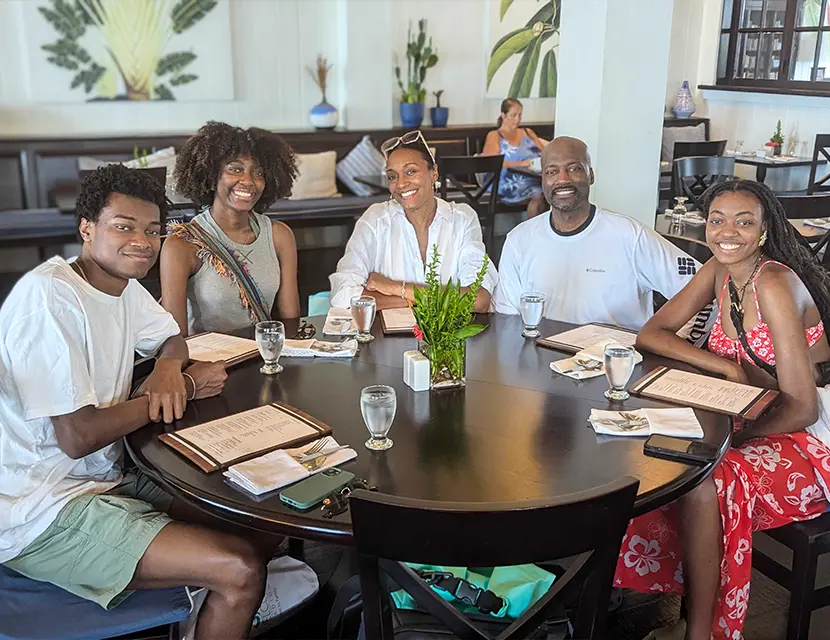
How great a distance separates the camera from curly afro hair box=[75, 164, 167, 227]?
1858 mm

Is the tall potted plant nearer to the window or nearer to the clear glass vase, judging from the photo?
the window

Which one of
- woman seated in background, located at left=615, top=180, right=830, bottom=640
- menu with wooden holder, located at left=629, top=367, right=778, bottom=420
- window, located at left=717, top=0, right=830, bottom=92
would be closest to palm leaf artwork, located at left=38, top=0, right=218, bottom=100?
window, located at left=717, top=0, right=830, bottom=92

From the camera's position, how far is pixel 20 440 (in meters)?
1.74

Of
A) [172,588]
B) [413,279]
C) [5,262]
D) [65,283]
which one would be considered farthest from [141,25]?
[172,588]

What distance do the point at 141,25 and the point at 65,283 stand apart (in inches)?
190

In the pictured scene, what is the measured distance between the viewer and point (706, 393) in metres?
1.95

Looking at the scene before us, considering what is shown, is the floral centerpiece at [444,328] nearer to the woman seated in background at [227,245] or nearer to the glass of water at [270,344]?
the glass of water at [270,344]

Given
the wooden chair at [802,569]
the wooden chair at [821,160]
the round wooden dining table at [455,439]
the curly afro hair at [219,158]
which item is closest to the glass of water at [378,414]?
the round wooden dining table at [455,439]

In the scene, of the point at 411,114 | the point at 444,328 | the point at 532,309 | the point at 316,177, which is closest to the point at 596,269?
the point at 532,309

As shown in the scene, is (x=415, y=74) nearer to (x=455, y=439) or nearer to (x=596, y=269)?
(x=596, y=269)

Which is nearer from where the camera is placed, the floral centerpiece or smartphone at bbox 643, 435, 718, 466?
smartphone at bbox 643, 435, 718, 466

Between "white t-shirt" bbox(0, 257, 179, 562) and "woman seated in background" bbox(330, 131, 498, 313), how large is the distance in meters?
1.20

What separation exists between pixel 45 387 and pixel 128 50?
16.2ft

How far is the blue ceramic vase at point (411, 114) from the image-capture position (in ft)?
21.9
